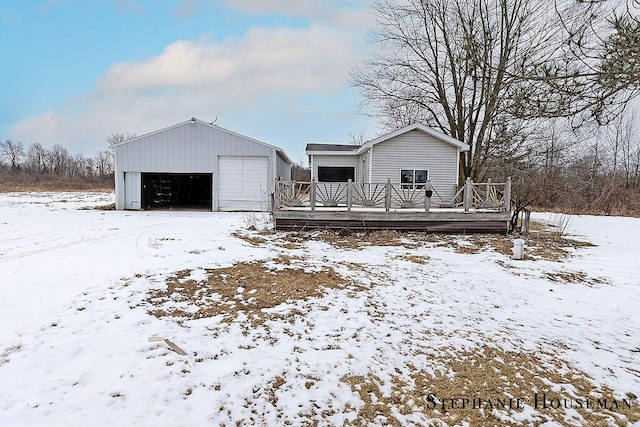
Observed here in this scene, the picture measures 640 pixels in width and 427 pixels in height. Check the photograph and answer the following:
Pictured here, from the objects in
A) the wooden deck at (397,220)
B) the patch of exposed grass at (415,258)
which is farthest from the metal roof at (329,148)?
the patch of exposed grass at (415,258)

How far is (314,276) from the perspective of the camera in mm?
5434

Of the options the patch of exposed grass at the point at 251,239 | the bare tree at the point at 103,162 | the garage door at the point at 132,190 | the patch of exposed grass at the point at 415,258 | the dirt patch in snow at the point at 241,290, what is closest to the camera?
the dirt patch in snow at the point at 241,290

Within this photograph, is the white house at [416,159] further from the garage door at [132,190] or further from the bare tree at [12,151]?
the bare tree at [12,151]

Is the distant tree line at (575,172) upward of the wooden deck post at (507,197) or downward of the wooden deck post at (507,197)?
upward

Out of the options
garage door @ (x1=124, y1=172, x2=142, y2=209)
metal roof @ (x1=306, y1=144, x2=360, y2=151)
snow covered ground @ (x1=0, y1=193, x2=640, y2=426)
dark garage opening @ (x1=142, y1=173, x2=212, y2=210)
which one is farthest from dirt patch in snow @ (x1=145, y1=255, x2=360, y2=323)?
garage door @ (x1=124, y1=172, x2=142, y2=209)

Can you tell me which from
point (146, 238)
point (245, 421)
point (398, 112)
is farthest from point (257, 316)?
point (398, 112)

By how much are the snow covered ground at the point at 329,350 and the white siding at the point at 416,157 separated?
8211mm

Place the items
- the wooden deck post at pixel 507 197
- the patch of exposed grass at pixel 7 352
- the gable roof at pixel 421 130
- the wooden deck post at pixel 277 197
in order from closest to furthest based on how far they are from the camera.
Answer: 1. the patch of exposed grass at pixel 7 352
2. the wooden deck post at pixel 507 197
3. the wooden deck post at pixel 277 197
4. the gable roof at pixel 421 130

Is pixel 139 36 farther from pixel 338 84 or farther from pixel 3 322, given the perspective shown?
pixel 3 322

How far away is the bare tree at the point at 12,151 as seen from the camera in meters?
53.1

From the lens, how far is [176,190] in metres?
22.4

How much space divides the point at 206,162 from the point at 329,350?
47.0ft

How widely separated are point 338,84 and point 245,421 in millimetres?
19179

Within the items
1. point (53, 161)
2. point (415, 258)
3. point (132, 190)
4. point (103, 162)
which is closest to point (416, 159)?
point (415, 258)
